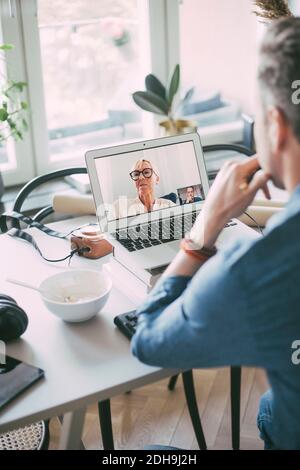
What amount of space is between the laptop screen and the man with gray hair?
23.0 inches

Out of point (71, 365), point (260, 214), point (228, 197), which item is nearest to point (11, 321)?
point (71, 365)

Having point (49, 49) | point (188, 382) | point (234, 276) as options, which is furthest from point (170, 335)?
point (49, 49)

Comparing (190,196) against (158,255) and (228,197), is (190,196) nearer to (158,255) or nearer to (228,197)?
(158,255)

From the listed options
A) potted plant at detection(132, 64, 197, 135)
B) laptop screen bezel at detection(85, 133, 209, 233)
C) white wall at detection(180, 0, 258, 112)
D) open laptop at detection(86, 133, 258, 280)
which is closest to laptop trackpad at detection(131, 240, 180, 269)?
open laptop at detection(86, 133, 258, 280)

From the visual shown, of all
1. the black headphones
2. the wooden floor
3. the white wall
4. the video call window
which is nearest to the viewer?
the black headphones

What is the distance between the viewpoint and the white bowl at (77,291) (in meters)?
1.27

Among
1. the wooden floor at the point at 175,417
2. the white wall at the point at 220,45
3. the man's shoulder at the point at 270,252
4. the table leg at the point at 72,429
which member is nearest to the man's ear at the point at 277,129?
the man's shoulder at the point at 270,252

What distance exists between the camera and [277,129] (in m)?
0.93

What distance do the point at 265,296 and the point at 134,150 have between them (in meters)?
0.81

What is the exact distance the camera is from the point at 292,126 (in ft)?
3.02

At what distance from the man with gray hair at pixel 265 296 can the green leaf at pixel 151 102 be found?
142 cm

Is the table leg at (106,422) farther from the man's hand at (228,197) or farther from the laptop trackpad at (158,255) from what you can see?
the man's hand at (228,197)

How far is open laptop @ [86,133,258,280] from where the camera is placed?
159cm

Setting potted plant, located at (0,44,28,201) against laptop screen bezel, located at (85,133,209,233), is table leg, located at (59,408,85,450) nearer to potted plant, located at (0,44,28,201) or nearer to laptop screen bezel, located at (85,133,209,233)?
laptop screen bezel, located at (85,133,209,233)
